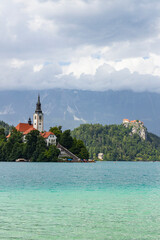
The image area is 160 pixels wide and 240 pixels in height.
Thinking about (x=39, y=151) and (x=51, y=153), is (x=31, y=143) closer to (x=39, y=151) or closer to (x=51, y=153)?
(x=39, y=151)

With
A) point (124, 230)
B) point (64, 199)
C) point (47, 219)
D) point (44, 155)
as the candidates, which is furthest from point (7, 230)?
point (44, 155)

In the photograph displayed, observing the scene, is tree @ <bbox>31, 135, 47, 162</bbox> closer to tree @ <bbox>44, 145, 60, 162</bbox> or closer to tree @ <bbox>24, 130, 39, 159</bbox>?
tree @ <bbox>24, 130, 39, 159</bbox>

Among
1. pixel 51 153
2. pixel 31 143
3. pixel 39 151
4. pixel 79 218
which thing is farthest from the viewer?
pixel 31 143

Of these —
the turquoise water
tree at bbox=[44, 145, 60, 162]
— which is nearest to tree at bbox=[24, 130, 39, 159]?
tree at bbox=[44, 145, 60, 162]

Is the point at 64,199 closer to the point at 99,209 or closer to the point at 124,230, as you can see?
the point at 99,209

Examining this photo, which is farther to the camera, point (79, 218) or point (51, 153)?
point (51, 153)

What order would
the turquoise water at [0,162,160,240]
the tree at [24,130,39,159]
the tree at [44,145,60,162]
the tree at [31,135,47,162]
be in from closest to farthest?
the turquoise water at [0,162,160,240] < the tree at [24,130,39,159] < the tree at [31,135,47,162] < the tree at [44,145,60,162]

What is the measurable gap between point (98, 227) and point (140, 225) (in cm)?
310

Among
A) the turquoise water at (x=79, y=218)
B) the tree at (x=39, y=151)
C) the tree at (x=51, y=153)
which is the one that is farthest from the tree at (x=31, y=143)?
the turquoise water at (x=79, y=218)

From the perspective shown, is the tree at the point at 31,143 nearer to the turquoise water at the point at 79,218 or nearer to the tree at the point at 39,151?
the tree at the point at 39,151

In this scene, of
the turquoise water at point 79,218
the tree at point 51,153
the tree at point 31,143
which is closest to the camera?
the turquoise water at point 79,218

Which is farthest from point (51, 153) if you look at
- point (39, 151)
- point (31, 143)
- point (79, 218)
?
Result: point (79, 218)

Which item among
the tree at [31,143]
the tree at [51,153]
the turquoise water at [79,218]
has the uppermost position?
the tree at [31,143]

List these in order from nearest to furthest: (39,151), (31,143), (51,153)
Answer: (39,151)
(51,153)
(31,143)
